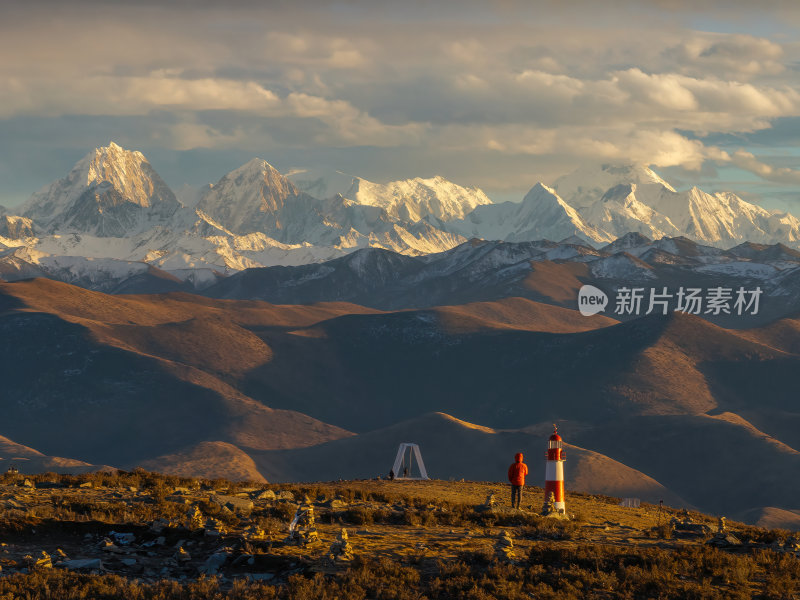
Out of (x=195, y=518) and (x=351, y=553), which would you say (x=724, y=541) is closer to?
(x=351, y=553)

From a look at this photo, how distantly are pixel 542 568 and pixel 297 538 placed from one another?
215 inches

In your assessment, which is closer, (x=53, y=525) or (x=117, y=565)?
(x=117, y=565)

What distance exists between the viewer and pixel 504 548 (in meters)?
25.2

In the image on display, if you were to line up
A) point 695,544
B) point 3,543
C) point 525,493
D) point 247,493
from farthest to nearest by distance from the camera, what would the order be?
1. point 525,493
2. point 247,493
3. point 695,544
4. point 3,543

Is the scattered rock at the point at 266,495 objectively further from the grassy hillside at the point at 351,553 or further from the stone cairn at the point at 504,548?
the stone cairn at the point at 504,548

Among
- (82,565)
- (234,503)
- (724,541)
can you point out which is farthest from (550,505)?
(82,565)

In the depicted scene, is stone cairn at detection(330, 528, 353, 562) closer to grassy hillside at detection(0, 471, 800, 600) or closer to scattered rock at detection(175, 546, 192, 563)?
grassy hillside at detection(0, 471, 800, 600)

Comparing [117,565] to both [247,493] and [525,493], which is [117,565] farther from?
[525,493]

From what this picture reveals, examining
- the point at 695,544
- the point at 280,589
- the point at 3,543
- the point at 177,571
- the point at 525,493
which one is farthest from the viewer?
the point at 525,493

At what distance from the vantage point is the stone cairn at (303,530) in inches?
1004

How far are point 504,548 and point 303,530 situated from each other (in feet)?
15.0

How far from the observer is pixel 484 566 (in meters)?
24.4

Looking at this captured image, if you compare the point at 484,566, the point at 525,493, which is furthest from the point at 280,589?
the point at 525,493

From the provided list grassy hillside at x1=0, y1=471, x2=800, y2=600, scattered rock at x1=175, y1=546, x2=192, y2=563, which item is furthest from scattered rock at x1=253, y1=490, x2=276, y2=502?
scattered rock at x1=175, y1=546, x2=192, y2=563
